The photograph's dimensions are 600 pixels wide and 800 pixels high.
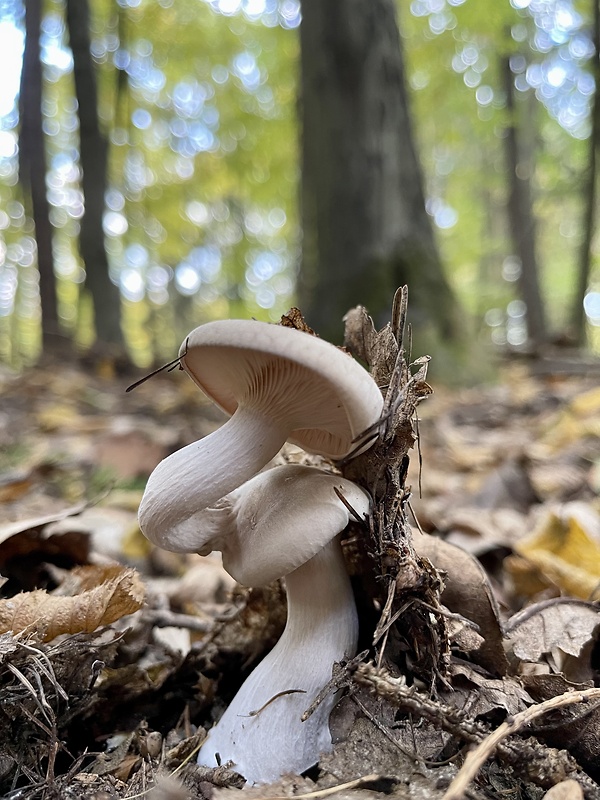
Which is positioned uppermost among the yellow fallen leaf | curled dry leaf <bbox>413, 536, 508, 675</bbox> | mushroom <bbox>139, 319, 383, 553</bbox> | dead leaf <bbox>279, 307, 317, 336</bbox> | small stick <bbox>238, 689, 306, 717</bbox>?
dead leaf <bbox>279, 307, 317, 336</bbox>

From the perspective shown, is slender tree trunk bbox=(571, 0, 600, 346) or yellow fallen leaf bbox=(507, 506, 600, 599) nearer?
yellow fallen leaf bbox=(507, 506, 600, 599)

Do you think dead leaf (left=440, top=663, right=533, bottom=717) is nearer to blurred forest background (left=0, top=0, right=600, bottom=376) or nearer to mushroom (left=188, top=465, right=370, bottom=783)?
mushroom (left=188, top=465, right=370, bottom=783)

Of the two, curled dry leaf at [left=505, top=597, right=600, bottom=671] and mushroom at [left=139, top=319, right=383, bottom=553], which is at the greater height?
mushroom at [left=139, top=319, right=383, bottom=553]

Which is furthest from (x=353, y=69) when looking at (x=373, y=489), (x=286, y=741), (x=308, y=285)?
(x=286, y=741)

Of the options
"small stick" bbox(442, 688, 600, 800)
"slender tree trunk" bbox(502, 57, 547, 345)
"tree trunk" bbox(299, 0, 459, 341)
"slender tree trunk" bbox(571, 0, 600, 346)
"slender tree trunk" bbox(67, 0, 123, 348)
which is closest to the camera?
"small stick" bbox(442, 688, 600, 800)

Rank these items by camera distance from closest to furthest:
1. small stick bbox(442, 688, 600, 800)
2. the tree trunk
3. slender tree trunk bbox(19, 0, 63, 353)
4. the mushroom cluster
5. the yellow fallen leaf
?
small stick bbox(442, 688, 600, 800) → the mushroom cluster → the yellow fallen leaf → the tree trunk → slender tree trunk bbox(19, 0, 63, 353)

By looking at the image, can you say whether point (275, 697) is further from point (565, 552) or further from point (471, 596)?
point (565, 552)

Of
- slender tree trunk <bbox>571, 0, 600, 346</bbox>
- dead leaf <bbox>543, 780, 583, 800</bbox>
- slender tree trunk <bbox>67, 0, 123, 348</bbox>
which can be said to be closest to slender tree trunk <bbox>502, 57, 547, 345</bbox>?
slender tree trunk <bbox>571, 0, 600, 346</bbox>
